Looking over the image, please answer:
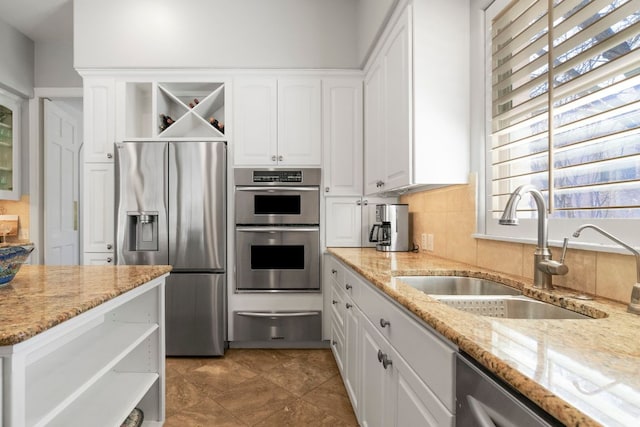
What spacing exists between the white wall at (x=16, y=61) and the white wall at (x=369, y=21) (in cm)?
338

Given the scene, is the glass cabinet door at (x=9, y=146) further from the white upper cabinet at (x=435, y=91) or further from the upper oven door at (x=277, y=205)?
the white upper cabinet at (x=435, y=91)

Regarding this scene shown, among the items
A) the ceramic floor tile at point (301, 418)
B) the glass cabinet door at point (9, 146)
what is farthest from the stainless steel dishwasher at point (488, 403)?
the glass cabinet door at point (9, 146)

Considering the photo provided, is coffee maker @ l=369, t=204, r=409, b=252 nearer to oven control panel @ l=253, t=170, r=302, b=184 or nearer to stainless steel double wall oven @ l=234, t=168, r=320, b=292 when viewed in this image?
stainless steel double wall oven @ l=234, t=168, r=320, b=292

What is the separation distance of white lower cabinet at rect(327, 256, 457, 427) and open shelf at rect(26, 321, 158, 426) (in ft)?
3.31

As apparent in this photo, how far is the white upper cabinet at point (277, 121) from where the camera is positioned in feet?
10.1

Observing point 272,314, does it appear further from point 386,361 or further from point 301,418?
point 386,361

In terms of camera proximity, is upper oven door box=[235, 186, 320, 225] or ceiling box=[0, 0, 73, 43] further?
ceiling box=[0, 0, 73, 43]

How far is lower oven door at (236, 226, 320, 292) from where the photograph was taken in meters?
3.01

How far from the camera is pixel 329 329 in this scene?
3.06 metres

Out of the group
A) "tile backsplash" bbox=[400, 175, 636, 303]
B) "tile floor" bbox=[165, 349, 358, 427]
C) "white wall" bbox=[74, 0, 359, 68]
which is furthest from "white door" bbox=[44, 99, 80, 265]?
"tile backsplash" bbox=[400, 175, 636, 303]

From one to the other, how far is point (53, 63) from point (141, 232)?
2466mm

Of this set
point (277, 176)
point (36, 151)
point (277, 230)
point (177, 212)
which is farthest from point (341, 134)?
point (36, 151)

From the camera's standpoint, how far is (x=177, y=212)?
289cm

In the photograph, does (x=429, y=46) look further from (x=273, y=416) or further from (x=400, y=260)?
(x=273, y=416)
